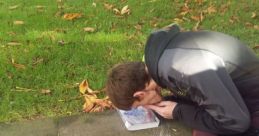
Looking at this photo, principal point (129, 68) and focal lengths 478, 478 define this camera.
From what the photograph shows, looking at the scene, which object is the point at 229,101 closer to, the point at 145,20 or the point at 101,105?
the point at 101,105

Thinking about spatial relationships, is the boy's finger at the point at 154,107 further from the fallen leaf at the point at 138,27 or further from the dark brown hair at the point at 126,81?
the fallen leaf at the point at 138,27

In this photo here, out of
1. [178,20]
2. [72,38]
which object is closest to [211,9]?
[178,20]

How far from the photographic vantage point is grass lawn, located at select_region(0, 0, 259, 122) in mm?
3939

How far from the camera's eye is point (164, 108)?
331cm

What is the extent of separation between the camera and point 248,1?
19.9 ft

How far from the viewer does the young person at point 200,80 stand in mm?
2703

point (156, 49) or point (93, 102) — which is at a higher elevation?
point (156, 49)

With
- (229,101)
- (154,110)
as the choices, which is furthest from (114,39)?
(229,101)

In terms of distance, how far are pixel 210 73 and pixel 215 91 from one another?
0.10 metres

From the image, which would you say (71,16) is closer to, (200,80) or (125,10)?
(125,10)

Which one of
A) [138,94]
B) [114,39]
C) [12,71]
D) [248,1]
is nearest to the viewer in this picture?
[138,94]

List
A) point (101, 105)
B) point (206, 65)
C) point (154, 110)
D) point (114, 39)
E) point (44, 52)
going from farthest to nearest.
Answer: point (114, 39) → point (44, 52) → point (101, 105) → point (154, 110) → point (206, 65)

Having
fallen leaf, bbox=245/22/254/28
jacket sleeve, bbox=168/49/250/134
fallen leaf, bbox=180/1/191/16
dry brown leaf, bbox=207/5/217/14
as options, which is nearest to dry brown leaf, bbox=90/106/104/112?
jacket sleeve, bbox=168/49/250/134

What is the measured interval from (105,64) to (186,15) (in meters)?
1.58
